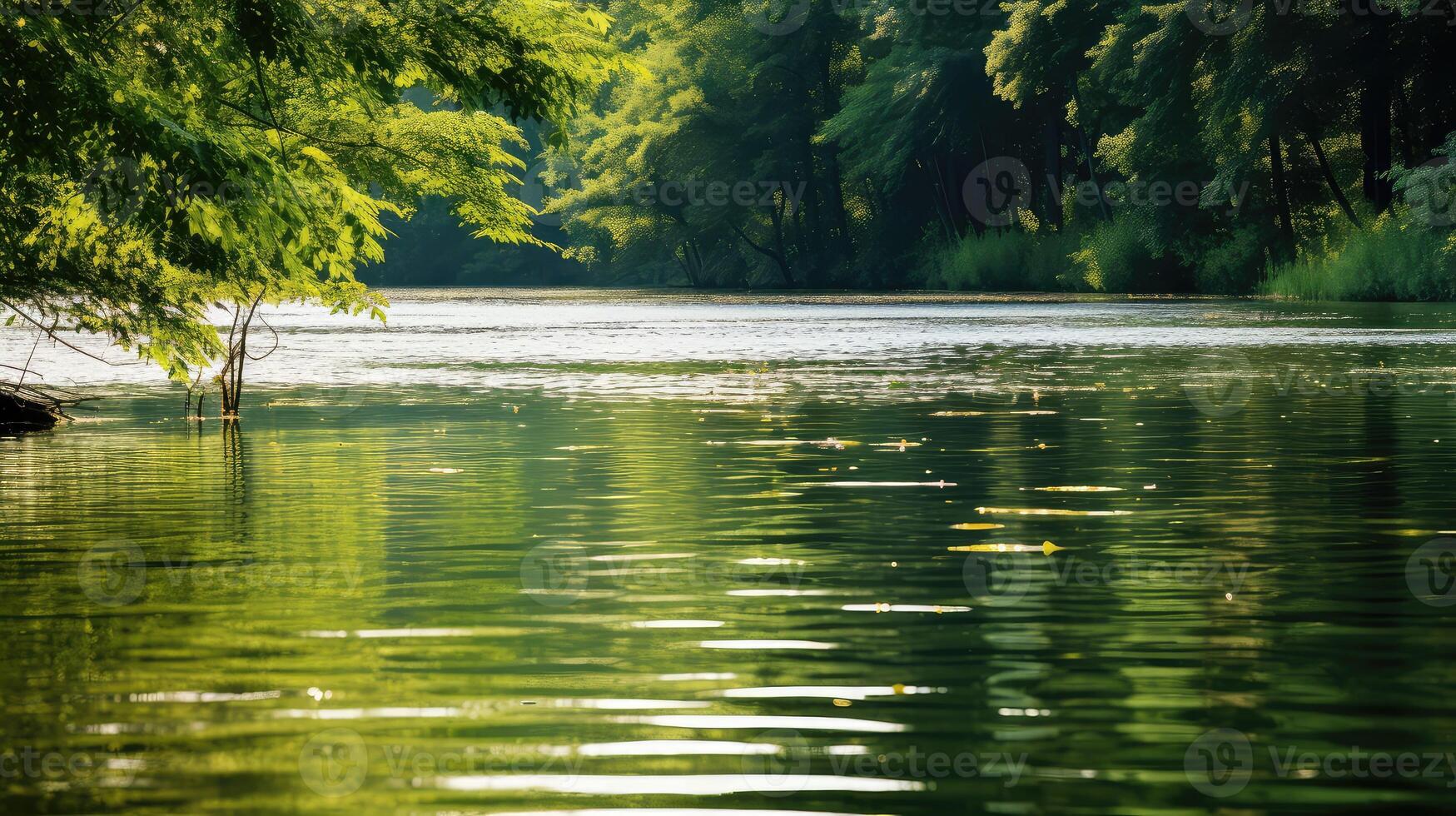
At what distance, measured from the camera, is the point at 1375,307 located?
Answer: 59.1 metres

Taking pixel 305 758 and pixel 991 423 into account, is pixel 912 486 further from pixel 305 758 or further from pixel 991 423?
pixel 305 758

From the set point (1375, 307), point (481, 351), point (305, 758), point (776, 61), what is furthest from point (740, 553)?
point (776, 61)

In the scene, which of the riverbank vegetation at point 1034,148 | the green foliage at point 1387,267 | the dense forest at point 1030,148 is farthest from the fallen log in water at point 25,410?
the green foliage at point 1387,267

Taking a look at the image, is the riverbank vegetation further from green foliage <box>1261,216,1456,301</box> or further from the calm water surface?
the calm water surface

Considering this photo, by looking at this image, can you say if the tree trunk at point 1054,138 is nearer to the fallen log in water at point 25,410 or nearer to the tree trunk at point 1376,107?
the tree trunk at point 1376,107

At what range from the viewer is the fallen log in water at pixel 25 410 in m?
24.0

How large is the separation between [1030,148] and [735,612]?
270 ft

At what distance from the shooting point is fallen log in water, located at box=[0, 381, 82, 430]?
23984mm

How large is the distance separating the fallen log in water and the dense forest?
20.2 metres

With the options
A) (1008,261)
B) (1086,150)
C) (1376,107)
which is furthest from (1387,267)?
(1008,261)

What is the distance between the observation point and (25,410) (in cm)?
2422

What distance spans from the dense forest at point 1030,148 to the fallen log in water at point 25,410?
796 inches

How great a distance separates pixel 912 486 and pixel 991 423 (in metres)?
6.65

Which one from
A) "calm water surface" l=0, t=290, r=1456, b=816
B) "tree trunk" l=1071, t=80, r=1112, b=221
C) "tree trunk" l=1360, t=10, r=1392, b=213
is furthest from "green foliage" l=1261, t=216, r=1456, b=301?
"calm water surface" l=0, t=290, r=1456, b=816
